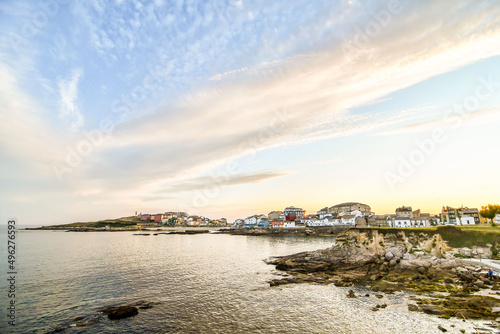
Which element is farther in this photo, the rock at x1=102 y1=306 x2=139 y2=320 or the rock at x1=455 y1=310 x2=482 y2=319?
the rock at x1=102 y1=306 x2=139 y2=320

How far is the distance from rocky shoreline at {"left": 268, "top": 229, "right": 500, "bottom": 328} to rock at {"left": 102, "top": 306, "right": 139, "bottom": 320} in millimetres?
17566

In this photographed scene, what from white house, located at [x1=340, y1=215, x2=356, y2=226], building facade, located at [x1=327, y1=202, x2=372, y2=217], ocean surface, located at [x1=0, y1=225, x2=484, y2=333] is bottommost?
ocean surface, located at [x1=0, y1=225, x2=484, y2=333]

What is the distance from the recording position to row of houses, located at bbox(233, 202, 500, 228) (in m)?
99.2

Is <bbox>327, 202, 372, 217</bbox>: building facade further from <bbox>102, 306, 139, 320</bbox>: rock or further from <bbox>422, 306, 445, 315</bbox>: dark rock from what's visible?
<bbox>102, 306, 139, 320</bbox>: rock

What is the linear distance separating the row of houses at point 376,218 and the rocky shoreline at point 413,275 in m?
57.7

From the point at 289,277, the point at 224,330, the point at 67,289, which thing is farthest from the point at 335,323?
the point at 67,289

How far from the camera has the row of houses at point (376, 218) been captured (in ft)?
325

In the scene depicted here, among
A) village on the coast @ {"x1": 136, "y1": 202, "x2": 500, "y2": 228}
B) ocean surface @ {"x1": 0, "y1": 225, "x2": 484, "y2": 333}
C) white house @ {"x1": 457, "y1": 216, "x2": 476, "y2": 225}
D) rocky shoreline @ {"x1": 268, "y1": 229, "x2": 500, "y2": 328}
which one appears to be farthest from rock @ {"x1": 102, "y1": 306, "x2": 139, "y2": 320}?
white house @ {"x1": 457, "y1": 216, "x2": 476, "y2": 225}

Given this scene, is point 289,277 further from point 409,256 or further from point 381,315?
point 409,256

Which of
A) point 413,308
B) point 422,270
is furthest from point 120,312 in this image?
point 422,270

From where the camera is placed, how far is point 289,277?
37.3m

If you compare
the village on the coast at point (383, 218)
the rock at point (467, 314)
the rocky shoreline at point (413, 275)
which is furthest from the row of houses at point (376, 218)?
the rock at point (467, 314)

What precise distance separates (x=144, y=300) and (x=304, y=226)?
146 m

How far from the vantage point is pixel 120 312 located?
75.8 ft
